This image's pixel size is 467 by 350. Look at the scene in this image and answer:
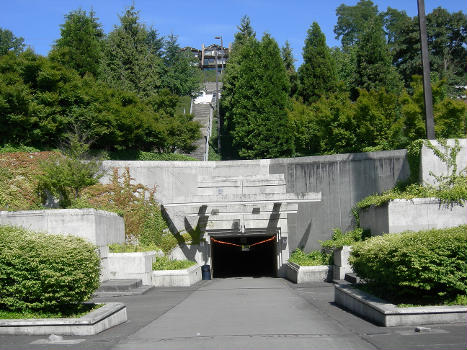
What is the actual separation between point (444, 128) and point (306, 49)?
15.9m

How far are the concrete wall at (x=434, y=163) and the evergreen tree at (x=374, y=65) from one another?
1813 cm

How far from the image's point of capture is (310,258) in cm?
2288

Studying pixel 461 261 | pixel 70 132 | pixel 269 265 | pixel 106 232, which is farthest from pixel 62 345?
pixel 269 265

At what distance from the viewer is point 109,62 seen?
36062 mm

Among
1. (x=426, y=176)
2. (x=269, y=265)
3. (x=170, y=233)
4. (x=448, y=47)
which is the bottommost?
(x=269, y=265)

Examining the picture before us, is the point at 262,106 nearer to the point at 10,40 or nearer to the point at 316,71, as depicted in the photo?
the point at 316,71

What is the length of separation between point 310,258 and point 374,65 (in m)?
16.7

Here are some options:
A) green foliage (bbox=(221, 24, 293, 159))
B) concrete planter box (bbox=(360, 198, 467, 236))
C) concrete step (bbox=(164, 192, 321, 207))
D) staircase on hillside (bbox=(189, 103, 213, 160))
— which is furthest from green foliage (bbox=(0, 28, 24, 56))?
concrete planter box (bbox=(360, 198, 467, 236))

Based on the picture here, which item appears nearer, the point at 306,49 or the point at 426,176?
the point at 426,176

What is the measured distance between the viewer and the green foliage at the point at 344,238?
19.6 metres

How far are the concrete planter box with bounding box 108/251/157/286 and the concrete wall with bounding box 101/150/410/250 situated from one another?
4.94 m

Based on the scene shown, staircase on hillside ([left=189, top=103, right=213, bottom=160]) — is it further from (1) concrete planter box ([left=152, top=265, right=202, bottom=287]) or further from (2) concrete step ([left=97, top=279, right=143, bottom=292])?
(2) concrete step ([left=97, top=279, right=143, bottom=292])

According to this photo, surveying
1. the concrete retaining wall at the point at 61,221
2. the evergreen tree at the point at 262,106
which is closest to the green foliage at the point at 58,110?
the evergreen tree at the point at 262,106

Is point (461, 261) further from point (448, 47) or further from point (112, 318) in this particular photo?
point (448, 47)
